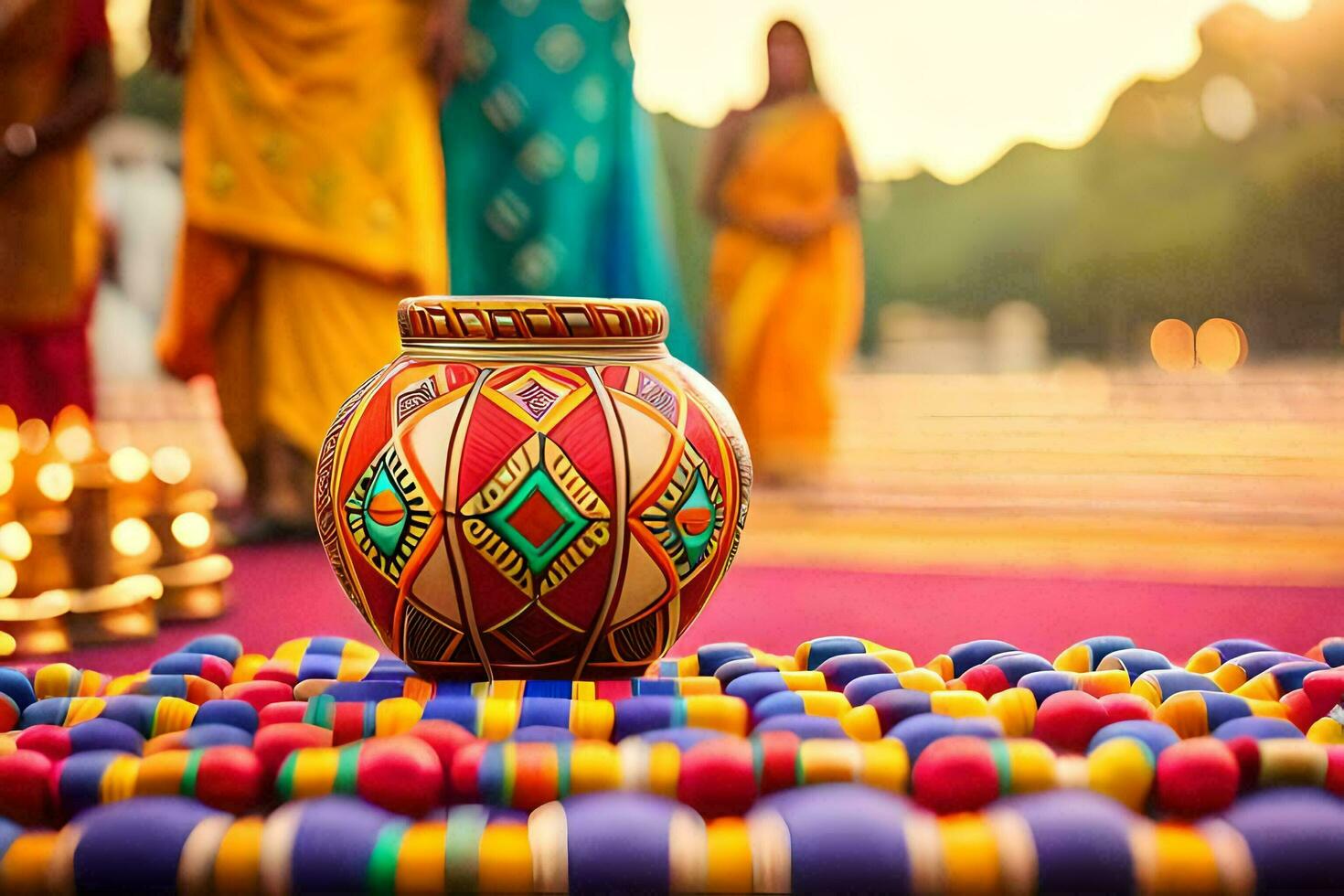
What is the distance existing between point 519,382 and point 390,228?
1767 mm

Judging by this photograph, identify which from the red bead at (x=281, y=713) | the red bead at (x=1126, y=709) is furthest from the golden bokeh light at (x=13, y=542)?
the red bead at (x=1126, y=709)

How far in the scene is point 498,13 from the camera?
2887 millimetres

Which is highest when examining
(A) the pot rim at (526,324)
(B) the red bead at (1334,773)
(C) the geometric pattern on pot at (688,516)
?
(A) the pot rim at (526,324)

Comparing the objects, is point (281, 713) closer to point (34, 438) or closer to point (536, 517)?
point (536, 517)

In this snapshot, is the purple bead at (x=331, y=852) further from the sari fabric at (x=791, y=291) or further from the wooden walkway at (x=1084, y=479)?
the sari fabric at (x=791, y=291)

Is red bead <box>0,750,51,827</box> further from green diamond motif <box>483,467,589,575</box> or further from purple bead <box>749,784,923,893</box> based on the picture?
purple bead <box>749,784,923,893</box>

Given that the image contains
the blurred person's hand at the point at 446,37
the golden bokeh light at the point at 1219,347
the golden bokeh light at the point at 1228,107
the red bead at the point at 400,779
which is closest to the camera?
the red bead at the point at 400,779

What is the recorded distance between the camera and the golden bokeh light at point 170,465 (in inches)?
82.7

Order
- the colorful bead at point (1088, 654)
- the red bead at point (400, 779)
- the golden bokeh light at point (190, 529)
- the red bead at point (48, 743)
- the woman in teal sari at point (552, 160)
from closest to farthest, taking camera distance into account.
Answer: the red bead at point (400, 779) < the red bead at point (48, 743) < the colorful bead at point (1088, 654) < the golden bokeh light at point (190, 529) < the woman in teal sari at point (552, 160)

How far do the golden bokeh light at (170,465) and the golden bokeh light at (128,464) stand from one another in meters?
0.02

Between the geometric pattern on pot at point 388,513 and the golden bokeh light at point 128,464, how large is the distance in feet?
3.66

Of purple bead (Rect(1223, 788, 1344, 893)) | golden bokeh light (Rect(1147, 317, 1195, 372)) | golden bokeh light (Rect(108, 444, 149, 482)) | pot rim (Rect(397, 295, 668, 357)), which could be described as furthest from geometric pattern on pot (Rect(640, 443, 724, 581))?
golden bokeh light (Rect(1147, 317, 1195, 372))

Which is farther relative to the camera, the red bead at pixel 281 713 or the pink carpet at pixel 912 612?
the pink carpet at pixel 912 612

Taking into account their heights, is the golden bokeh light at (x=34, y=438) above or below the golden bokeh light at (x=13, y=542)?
above
